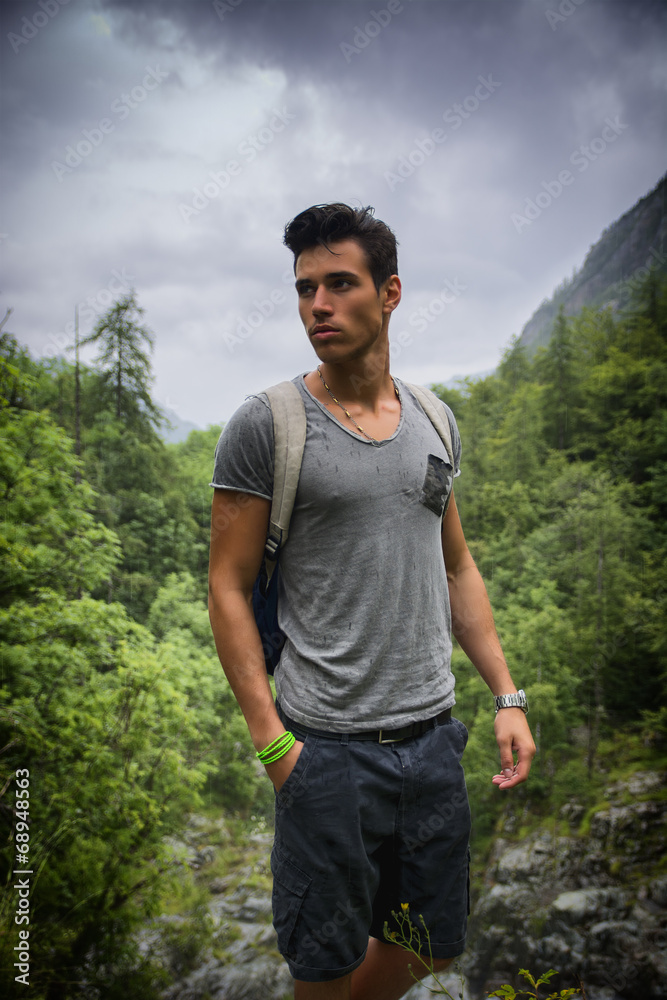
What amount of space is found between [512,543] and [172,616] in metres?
13.5

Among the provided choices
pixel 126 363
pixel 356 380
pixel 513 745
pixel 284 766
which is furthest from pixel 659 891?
pixel 126 363

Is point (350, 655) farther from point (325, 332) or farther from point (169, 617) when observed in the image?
point (169, 617)

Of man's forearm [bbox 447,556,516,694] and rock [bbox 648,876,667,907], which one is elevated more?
man's forearm [bbox 447,556,516,694]

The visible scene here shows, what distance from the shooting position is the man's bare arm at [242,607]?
1.30 metres

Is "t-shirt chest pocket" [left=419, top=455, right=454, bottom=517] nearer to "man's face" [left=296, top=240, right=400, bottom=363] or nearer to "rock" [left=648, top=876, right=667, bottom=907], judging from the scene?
"man's face" [left=296, top=240, right=400, bottom=363]

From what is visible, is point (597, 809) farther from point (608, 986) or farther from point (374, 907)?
point (374, 907)

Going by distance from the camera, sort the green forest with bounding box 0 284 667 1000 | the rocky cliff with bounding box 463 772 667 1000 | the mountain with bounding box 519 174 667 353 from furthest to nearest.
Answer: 1. the mountain with bounding box 519 174 667 353
2. the rocky cliff with bounding box 463 772 667 1000
3. the green forest with bounding box 0 284 667 1000

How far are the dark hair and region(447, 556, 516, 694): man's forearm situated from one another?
1.00m

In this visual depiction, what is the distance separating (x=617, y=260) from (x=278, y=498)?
383 ft

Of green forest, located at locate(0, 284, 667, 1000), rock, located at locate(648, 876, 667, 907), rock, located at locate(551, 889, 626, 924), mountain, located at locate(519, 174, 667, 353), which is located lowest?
rock, located at locate(551, 889, 626, 924)

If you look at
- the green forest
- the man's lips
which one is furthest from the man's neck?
the green forest

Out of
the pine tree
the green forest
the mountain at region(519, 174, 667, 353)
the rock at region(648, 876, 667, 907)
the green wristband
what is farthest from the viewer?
the mountain at region(519, 174, 667, 353)

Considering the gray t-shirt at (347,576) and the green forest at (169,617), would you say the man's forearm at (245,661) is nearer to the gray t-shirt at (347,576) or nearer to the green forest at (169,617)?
the gray t-shirt at (347,576)

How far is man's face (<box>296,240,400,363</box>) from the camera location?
1459 millimetres
